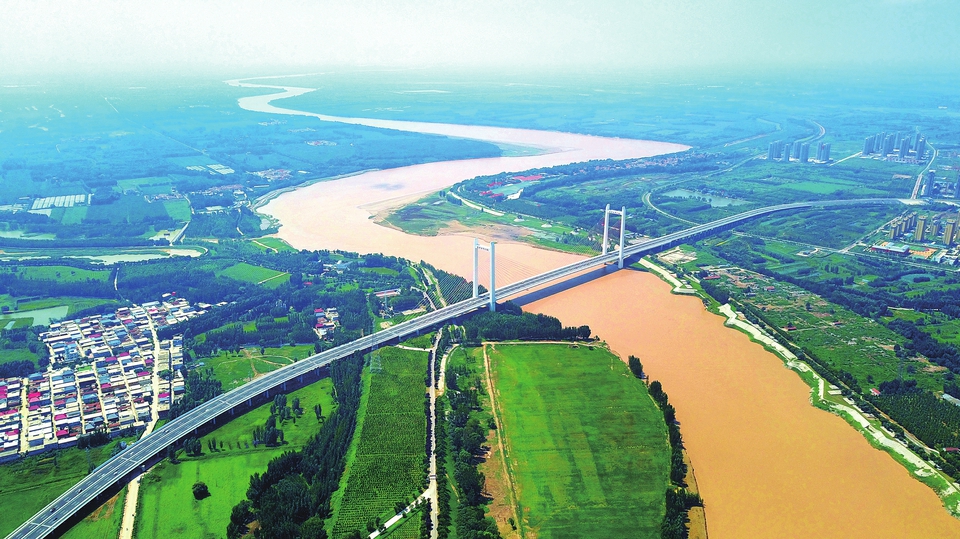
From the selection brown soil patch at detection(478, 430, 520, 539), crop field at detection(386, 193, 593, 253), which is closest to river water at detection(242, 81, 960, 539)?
crop field at detection(386, 193, 593, 253)

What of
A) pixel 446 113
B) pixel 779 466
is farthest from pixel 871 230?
pixel 446 113

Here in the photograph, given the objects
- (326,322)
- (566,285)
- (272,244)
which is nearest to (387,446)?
(326,322)

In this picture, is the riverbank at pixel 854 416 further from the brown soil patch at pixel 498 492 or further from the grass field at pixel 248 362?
the grass field at pixel 248 362

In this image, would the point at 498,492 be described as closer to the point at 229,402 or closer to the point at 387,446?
the point at 387,446

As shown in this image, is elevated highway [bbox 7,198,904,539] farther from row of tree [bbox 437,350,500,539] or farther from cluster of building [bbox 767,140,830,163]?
cluster of building [bbox 767,140,830,163]

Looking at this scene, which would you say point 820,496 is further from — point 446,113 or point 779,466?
point 446,113

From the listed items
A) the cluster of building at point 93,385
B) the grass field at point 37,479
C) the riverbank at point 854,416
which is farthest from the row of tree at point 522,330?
the grass field at point 37,479
